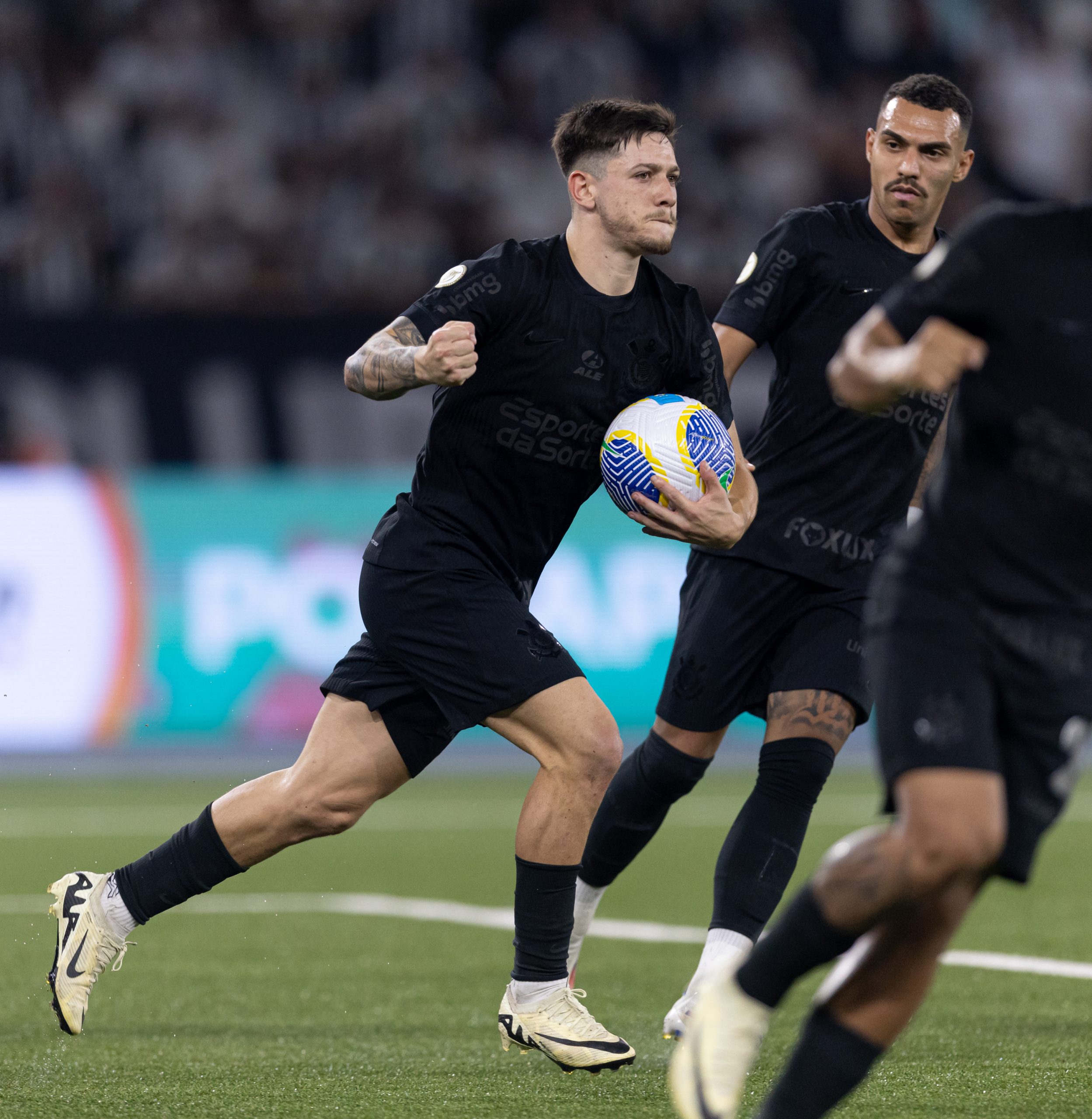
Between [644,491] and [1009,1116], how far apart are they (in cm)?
172

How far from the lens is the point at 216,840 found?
4895mm

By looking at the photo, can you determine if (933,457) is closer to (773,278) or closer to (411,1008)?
(773,278)

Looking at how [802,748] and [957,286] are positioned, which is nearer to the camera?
[957,286]

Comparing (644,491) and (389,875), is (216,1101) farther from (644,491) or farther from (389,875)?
(389,875)

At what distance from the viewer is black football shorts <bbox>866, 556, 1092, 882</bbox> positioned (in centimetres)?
311

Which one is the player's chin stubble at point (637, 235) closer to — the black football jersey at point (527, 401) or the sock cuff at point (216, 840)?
the black football jersey at point (527, 401)

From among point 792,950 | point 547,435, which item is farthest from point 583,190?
point 792,950

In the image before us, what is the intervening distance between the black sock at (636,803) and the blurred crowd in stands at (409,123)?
8878 mm

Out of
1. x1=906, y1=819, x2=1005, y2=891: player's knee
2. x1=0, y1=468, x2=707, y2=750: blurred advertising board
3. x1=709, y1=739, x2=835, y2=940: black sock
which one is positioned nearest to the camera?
x1=906, y1=819, x2=1005, y2=891: player's knee

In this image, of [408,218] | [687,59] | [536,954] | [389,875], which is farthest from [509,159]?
[536,954]

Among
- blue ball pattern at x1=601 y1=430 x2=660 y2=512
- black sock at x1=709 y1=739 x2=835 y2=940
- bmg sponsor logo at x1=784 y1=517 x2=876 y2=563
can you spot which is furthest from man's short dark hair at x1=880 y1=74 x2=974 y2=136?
black sock at x1=709 y1=739 x2=835 y2=940

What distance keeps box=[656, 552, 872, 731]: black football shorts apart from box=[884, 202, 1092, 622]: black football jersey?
6.19 feet

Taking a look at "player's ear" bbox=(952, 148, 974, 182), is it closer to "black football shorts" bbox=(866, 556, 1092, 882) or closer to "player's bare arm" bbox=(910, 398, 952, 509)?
"player's bare arm" bbox=(910, 398, 952, 509)

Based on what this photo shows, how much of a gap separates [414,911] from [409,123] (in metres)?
9.58
